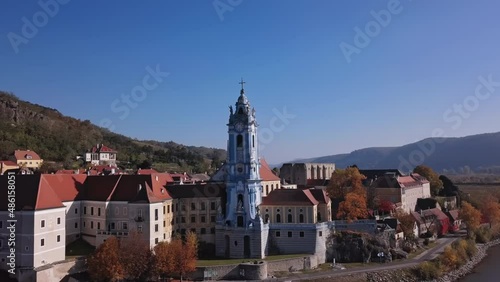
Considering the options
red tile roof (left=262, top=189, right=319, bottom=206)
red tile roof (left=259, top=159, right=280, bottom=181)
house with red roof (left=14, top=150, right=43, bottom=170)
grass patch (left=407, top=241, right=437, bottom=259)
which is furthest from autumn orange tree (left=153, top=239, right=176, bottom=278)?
house with red roof (left=14, top=150, right=43, bottom=170)

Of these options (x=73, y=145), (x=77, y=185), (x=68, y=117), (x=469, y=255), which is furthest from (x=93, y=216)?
(x=68, y=117)

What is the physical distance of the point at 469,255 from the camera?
206ft

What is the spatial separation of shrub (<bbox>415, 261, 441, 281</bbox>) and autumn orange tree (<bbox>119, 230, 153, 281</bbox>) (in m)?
28.0

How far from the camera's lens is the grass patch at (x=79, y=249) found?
147ft

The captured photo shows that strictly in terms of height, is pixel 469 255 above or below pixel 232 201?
below

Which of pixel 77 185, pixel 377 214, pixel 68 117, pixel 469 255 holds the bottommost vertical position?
pixel 469 255

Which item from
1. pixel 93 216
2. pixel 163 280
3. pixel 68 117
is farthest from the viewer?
pixel 68 117

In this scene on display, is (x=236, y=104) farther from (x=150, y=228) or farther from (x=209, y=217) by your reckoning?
(x=150, y=228)

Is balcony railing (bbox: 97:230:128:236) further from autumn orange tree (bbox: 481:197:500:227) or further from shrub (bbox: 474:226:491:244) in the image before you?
autumn orange tree (bbox: 481:197:500:227)

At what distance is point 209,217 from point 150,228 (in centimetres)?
895

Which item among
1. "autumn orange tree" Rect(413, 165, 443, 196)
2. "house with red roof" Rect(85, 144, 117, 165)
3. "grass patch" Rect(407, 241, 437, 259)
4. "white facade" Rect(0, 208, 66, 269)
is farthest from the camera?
"house with red roof" Rect(85, 144, 117, 165)

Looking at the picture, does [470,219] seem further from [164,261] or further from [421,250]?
[164,261]

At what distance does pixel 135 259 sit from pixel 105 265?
286 cm

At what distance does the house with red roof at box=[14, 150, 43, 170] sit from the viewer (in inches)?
3241
